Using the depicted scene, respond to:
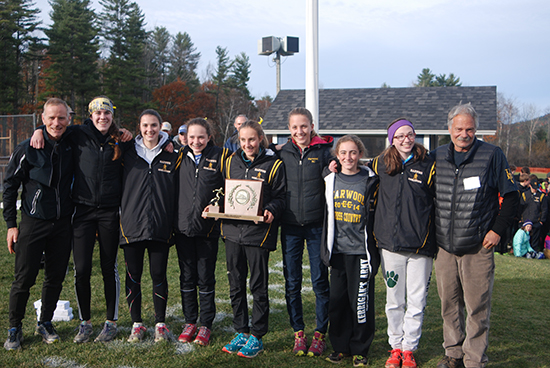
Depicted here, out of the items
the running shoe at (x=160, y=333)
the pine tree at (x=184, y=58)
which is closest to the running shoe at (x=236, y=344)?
the running shoe at (x=160, y=333)

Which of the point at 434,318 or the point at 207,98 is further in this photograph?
the point at 207,98

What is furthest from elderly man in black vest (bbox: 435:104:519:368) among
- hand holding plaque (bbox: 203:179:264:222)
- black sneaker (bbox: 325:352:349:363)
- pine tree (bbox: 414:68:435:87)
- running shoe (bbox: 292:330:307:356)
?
pine tree (bbox: 414:68:435:87)

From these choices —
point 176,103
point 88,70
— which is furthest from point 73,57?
point 176,103

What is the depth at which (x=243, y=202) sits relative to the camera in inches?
141

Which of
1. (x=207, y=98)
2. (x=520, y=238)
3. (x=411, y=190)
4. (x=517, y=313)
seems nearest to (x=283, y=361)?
(x=411, y=190)

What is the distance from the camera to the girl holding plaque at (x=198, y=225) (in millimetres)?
3820

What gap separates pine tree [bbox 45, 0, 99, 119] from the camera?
1150 inches

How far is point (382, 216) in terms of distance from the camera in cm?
352

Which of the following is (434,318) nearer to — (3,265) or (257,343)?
(257,343)

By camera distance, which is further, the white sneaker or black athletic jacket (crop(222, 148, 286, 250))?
the white sneaker

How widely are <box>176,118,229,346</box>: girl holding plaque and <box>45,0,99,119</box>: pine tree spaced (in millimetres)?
29268

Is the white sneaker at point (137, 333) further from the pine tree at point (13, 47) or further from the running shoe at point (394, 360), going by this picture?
the pine tree at point (13, 47)

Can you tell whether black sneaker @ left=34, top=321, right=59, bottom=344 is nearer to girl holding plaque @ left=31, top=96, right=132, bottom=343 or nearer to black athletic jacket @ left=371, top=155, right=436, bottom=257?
girl holding plaque @ left=31, top=96, right=132, bottom=343

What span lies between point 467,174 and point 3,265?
679 centimetres
